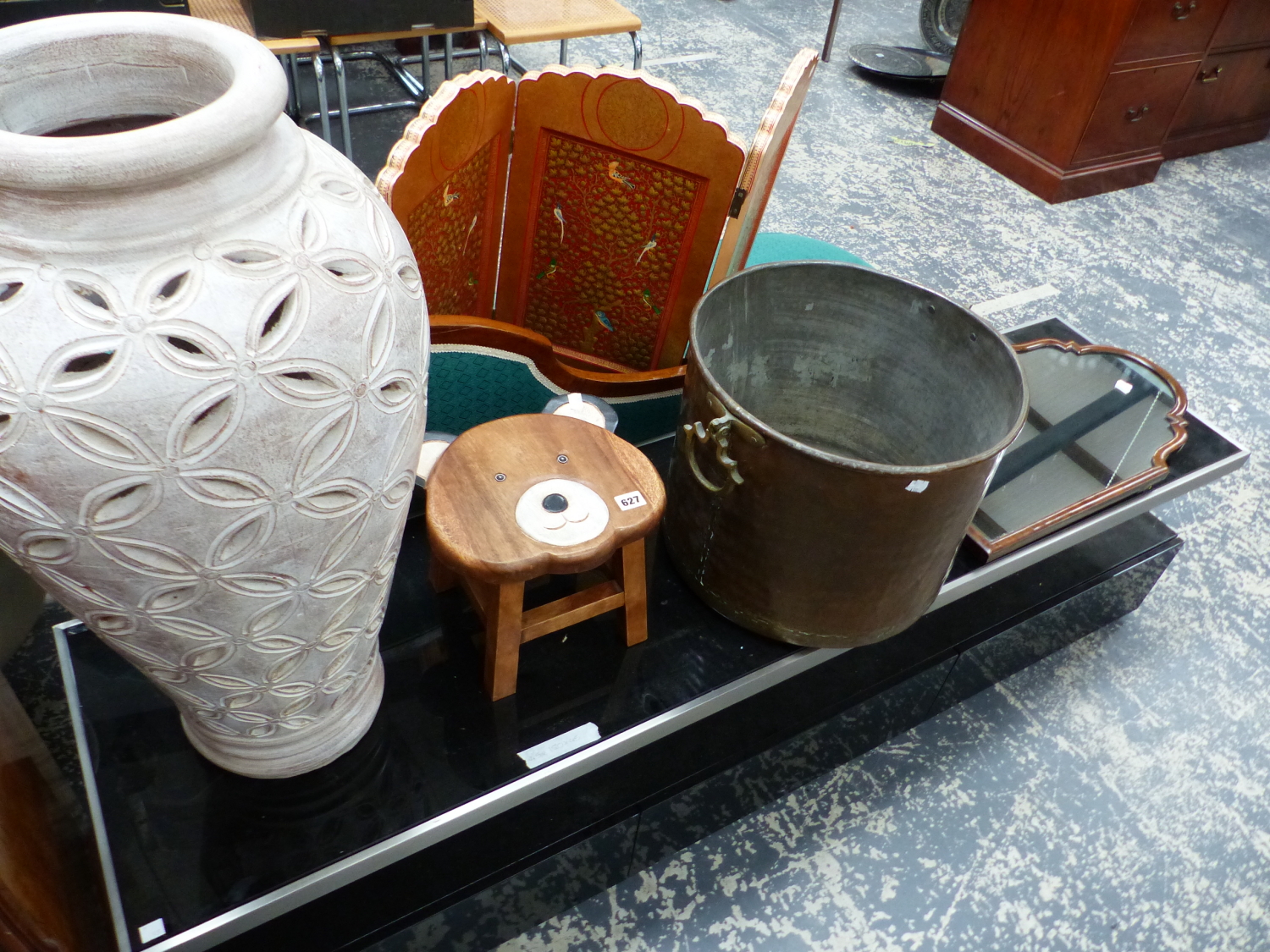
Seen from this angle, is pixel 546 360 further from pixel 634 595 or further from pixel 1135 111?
pixel 1135 111

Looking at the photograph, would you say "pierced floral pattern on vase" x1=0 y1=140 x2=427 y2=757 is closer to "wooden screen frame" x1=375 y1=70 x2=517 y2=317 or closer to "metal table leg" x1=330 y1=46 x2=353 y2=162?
"wooden screen frame" x1=375 y1=70 x2=517 y2=317

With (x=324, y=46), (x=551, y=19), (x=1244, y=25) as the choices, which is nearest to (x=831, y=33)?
(x=1244, y=25)

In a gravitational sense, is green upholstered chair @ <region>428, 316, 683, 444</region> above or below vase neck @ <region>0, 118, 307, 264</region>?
below

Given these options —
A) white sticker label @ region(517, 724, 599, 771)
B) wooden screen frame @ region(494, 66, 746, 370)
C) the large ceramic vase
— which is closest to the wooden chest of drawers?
wooden screen frame @ region(494, 66, 746, 370)

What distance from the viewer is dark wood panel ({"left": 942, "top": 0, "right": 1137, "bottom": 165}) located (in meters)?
2.60

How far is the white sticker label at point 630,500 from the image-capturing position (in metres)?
0.95

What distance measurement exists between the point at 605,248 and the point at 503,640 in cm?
67

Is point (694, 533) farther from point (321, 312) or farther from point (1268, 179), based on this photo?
point (1268, 179)

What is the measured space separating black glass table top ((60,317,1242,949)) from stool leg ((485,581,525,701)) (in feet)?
0.09

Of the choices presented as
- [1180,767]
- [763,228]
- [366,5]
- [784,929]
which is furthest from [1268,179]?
[784,929]

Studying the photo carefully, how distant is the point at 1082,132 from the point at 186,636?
2854 mm

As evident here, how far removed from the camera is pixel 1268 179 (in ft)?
10.3

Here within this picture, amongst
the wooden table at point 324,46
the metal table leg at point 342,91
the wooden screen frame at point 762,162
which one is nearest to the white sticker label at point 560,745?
the wooden screen frame at point 762,162

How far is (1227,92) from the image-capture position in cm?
310
